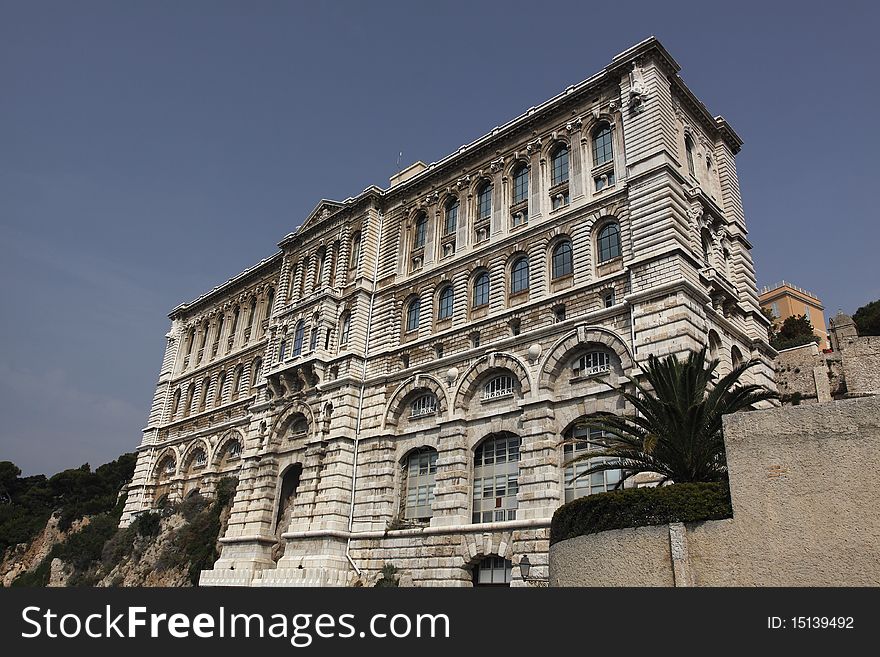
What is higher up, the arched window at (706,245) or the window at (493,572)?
the arched window at (706,245)

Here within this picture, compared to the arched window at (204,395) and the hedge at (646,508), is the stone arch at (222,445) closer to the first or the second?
the arched window at (204,395)

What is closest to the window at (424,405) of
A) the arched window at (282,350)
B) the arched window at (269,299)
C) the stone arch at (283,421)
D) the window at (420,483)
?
the window at (420,483)

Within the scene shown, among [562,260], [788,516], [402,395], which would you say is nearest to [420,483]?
[402,395]

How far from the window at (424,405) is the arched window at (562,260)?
7748mm

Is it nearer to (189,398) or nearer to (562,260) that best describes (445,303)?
(562,260)

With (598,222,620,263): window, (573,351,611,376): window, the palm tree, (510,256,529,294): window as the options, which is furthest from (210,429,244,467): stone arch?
the palm tree

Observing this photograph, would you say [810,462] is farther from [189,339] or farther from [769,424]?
[189,339]

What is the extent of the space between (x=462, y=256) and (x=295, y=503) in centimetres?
1414

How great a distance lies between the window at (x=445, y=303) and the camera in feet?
107

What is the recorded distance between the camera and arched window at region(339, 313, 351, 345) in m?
36.1

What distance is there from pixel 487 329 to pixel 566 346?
448 cm

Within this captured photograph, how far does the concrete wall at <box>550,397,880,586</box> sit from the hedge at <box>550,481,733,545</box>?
228mm

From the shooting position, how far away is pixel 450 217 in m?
35.2

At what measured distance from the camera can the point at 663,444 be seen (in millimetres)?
16656
